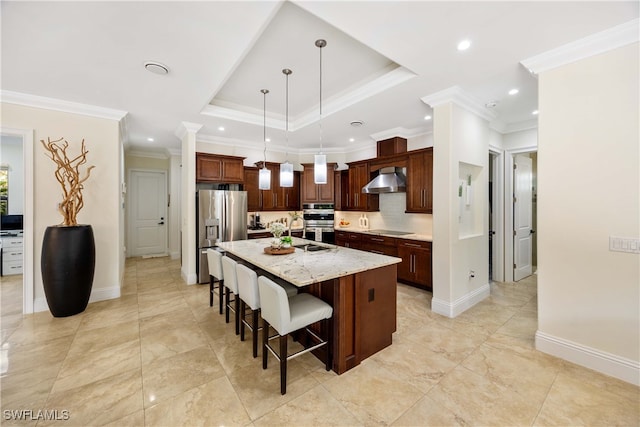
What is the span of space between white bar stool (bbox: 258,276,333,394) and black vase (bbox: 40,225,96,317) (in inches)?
109

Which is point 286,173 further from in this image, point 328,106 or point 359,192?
point 359,192

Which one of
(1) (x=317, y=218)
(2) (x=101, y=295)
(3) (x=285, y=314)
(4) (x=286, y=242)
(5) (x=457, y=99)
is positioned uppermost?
(5) (x=457, y=99)

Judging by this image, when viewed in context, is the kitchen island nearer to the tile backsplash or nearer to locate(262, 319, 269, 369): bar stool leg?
locate(262, 319, 269, 369): bar stool leg

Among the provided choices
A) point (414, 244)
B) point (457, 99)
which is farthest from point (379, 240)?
point (457, 99)

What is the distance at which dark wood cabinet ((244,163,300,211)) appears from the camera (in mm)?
5574

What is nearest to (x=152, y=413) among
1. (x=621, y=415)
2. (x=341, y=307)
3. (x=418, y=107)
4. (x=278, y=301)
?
(x=278, y=301)

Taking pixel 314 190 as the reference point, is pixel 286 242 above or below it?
below

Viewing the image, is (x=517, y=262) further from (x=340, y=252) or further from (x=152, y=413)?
(x=152, y=413)

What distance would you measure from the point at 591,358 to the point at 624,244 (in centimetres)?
102

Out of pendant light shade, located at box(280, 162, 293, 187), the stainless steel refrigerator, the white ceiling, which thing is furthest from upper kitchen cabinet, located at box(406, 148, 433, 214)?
the stainless steel refrigerator

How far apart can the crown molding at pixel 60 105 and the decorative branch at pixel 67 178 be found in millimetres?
428

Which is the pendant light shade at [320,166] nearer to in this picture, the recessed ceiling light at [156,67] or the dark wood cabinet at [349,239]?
the recessed ceiling light at [156,67]

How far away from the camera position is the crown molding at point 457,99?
3.11m

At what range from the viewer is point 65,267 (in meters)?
3.19
